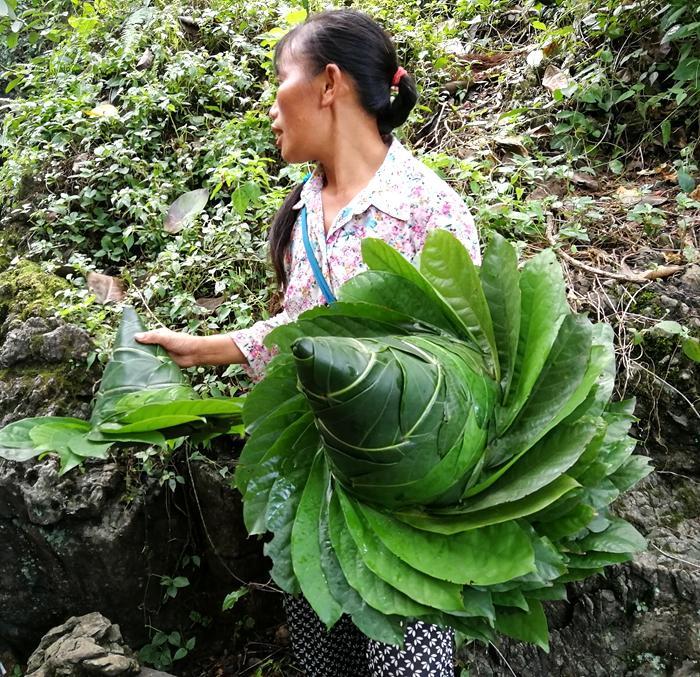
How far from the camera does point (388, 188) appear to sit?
140cm

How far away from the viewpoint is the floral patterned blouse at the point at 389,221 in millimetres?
1369

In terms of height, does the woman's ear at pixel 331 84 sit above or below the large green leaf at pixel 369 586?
above

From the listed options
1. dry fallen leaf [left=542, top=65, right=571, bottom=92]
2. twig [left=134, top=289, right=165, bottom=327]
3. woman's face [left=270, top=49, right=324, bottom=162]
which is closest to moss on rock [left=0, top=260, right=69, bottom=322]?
twig [left=134, top=289, right=165, bottom=327]

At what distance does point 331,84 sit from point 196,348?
651 mm

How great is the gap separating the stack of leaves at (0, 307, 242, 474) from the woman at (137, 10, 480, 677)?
0.68 feet

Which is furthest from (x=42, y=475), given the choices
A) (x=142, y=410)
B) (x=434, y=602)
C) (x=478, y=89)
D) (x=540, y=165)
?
(x=478, y=89)

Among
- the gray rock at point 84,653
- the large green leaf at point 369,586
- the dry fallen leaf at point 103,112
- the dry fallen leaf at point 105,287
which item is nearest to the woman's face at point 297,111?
the large green leaf at point 369,586

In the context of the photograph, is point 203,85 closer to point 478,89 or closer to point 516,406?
point 478,89

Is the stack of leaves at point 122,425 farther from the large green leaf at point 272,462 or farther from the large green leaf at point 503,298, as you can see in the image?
the large green leaf at point 503,298

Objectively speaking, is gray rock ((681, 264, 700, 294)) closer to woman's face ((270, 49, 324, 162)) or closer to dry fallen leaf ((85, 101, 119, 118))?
woman's face ((270, 49, 324, 162))

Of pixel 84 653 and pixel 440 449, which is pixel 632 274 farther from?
pixel 84 653

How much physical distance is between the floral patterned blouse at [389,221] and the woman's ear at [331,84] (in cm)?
17

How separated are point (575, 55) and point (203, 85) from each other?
5.64ft

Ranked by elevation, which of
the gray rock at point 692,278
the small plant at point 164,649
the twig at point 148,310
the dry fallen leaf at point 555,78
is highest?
the dry fallen leaf at point 555,78
